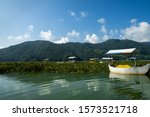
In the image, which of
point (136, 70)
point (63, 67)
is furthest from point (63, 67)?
point (136, 70)

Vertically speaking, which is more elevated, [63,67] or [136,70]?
[63,67]

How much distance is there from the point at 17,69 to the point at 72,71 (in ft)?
52.8

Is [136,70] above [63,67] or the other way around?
the other way around

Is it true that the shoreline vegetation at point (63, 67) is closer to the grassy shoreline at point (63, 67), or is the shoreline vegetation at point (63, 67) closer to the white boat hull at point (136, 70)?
the grassy shoreline at point (63, 67)

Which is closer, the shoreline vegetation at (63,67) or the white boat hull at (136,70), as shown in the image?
the white boat hull at (136,70)

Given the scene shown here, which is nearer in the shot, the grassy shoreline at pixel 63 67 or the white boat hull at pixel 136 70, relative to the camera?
the white boat hull at pixel 136 70

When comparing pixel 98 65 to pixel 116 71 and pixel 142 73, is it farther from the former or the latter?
pixel 142 73

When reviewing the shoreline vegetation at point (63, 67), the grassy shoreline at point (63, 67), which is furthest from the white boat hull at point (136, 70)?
the grassy shoreline at point (63, 67)

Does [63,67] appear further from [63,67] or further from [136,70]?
[136,70]

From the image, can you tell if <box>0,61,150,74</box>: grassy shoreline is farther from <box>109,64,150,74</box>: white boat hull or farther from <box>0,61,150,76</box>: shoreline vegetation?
<box>109,64,150,74</box>: white boat hull

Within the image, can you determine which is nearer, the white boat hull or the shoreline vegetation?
the white boat hull

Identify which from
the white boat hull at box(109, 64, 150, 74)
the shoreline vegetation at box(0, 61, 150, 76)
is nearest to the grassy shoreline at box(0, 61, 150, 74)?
the shoreline vegetation at box(0, 61, 150, 76)

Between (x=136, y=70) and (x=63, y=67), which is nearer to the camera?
(x=136, y=70)

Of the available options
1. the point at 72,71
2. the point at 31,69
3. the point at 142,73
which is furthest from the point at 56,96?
the point at 31,69
